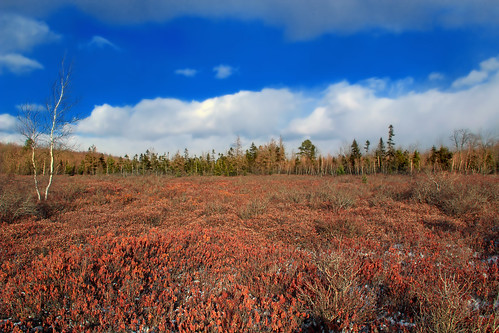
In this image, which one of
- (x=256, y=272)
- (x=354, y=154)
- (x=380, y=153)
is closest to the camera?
(x=256, y=272)

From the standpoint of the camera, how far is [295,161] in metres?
63.4

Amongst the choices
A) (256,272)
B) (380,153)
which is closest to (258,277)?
(256,272)

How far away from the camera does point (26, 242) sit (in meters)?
5.96

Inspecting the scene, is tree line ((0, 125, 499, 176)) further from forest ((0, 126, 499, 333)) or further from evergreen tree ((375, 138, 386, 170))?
forest ((0, 126, 499, 333))

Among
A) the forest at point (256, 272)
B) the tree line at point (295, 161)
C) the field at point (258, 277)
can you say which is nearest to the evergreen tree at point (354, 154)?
the tree line at point (295, 161)

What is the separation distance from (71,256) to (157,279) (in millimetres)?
1822

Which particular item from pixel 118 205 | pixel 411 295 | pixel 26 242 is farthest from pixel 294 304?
pixel 118 205

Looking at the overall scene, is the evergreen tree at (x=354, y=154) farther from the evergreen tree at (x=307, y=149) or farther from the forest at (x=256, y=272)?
the forest at (x=256, y=272)

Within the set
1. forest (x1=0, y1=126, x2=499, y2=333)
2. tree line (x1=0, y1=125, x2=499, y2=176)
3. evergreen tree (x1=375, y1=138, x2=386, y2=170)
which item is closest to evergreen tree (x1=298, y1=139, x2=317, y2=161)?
tree line (x1=0, y1=125, x2=499, y2=176)

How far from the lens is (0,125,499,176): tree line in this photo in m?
42.3

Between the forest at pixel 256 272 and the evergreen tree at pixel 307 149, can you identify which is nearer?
the forest at pixel 256 272

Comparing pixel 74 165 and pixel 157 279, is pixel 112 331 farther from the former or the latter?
pixel 74 165

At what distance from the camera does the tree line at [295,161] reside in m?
42.3

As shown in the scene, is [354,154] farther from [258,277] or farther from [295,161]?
[258,277]
